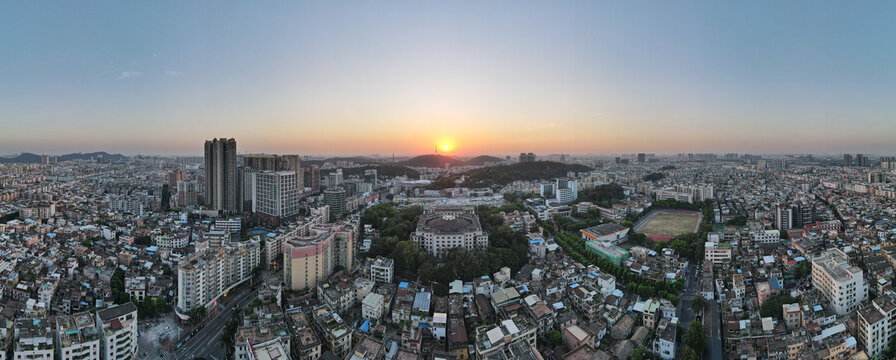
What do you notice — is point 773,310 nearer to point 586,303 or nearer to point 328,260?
point 586,303

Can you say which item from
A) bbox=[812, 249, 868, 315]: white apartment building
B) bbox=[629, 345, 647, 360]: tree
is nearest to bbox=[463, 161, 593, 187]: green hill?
bbox=[812, 249, 868, 315]: white apartment building

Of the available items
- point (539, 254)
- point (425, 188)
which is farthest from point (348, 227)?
point (425, 188)

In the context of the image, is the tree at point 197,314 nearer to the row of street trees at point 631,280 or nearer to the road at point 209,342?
the road at point 209,342

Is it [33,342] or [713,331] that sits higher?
[33,342]

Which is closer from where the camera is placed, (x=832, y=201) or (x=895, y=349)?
(x=895, y=349)

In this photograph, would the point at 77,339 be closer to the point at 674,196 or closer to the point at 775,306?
the point at 775,306

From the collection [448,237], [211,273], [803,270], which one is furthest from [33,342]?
[803,270]

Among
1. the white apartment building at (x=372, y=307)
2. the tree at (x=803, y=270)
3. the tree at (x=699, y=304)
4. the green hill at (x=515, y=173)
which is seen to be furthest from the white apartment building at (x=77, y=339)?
the green hill at (x=515, y=173)
